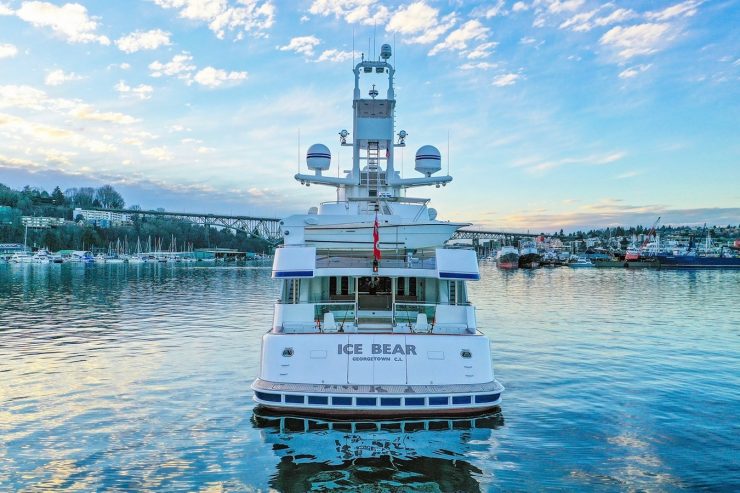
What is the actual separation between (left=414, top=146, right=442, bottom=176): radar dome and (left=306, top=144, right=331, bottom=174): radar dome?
4294 mm

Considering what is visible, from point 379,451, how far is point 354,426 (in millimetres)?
1206

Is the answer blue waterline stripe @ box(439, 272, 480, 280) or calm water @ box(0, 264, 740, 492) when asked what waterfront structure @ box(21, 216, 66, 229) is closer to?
calm water @ box(0, 264, 740, 492)

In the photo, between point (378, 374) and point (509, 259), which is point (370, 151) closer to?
point (378, 374)

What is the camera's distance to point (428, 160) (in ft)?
79.5

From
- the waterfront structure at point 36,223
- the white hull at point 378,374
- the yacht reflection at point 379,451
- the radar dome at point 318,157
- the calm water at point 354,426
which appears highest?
the waterfront structure at point 36,223

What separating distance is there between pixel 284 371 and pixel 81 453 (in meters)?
4.79

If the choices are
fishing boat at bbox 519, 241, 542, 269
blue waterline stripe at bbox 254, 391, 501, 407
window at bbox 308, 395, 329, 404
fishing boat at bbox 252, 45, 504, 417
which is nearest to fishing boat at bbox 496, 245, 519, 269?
fishing boat at bbox 519, 241, 542, 269

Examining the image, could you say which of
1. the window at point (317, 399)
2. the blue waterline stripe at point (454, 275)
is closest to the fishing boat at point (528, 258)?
the blue waterline stripe at point (454, 275)

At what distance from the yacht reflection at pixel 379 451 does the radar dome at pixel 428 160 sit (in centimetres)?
1305

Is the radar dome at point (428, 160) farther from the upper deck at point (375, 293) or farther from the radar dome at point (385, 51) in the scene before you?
the upper deck at point (375, 293)

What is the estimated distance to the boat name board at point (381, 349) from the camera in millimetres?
13039

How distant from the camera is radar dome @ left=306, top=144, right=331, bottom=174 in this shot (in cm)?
2341

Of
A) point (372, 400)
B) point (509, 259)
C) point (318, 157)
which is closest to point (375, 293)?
point (372, 400)

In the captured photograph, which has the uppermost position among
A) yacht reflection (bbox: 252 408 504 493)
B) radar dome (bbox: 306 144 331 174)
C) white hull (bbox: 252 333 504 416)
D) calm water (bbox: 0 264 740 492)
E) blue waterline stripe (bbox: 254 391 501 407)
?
radar dome (bbox: 306 144 331 174)
